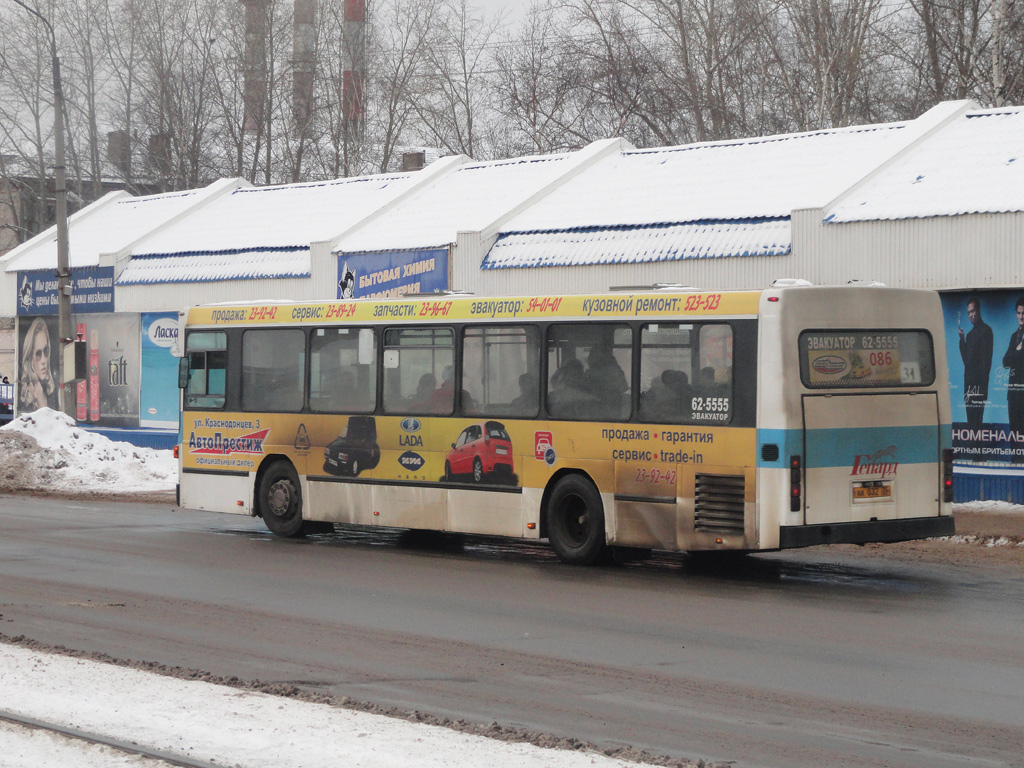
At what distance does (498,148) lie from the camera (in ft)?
150

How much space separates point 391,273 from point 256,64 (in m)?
25.1

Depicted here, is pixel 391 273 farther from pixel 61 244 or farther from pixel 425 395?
pixel 425 395

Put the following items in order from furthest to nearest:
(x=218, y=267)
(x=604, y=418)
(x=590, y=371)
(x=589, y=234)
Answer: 1. (x=218, y=267)
2. (x=589, y=234)
3. (x=590, y=371)
4. (x=604, y=418)

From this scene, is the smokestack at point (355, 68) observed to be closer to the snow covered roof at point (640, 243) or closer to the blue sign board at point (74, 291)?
the blue sign board at point (74, 291)

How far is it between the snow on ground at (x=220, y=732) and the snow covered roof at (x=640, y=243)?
14.7m

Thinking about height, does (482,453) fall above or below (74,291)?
below

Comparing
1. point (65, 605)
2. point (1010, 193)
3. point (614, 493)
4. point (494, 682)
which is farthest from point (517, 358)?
point (1010, 193)

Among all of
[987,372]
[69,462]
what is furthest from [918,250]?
[69,462]

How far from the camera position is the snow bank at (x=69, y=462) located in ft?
79.7

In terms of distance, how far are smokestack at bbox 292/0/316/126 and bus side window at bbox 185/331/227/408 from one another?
3273cm

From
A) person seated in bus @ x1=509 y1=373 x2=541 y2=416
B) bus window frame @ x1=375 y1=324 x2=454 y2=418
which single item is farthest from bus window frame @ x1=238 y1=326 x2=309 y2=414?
person seated in bus @ x1=509 y1=373 x2=541 y2=416

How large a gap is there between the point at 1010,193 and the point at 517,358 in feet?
25.9

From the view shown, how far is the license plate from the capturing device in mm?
12406

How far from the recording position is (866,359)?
1263cm
